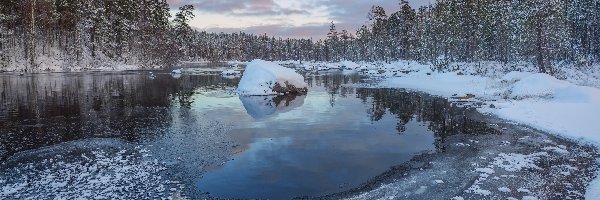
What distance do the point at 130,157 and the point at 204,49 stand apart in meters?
157

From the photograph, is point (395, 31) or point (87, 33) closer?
point (87, 33)

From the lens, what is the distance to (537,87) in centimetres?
2325

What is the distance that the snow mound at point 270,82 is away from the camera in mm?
28703

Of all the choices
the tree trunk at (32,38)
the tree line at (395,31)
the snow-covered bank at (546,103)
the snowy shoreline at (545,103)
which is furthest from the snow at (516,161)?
the tree trunk at (32,38)

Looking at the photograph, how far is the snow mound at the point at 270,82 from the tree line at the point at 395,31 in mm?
20177

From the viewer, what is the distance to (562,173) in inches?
392

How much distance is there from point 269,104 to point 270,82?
228 inches

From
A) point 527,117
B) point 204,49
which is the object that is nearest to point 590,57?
point 527,117

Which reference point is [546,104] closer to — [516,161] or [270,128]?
[516,161]

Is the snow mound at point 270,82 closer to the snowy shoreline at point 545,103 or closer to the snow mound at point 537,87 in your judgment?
the snowy shoreline at point 545,103

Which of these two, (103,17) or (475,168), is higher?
A: (103,17)

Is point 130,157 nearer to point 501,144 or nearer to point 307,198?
point 307,198

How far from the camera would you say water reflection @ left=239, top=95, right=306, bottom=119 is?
20312 mm

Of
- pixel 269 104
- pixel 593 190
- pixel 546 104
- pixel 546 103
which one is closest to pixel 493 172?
pixel 593 190
